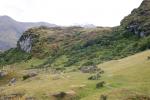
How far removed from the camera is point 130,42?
12731 centimetres

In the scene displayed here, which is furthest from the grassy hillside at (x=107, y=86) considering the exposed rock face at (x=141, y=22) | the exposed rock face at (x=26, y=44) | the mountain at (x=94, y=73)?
the exposed rock face at (x=26, y=44)

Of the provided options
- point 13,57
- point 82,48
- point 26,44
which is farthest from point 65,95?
point 26,44

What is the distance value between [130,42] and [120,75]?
2772 inches

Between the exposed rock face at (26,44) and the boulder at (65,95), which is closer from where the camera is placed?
the boulder at (65,95)

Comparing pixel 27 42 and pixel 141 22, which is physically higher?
pixel 141 22

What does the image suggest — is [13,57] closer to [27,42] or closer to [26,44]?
[26,44]

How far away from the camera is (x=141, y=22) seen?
449 feet

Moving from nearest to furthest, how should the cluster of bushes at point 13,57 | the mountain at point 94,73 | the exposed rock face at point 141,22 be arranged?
1. the mountain at point 94,73
2. the exposed rock face at point 141,22
3. the cluster of bushes at point 13,57

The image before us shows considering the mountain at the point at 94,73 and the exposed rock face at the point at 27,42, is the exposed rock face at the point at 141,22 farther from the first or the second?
the exposed rock face at the point at 27,42

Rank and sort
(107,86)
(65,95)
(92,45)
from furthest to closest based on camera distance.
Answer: (92,45) → (107,86) → (65,95)

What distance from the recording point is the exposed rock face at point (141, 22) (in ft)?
417

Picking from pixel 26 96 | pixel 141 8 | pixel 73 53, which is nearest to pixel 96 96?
pixel 26 96

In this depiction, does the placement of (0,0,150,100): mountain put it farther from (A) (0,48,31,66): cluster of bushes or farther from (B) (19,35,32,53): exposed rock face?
(B) (19,35,32,53): exposed rock face

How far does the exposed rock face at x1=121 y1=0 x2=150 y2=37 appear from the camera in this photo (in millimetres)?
127150
